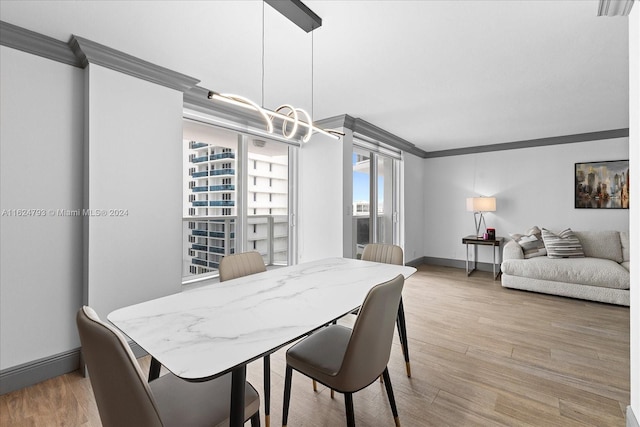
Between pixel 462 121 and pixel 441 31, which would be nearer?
pixel 441 31

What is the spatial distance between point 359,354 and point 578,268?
13.6 feet

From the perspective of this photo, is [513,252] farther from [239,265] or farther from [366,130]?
[239,265]

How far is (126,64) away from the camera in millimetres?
2326

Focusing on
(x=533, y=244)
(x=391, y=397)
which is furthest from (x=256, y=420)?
(x=533, y=244)

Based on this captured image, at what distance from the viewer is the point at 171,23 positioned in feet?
6.39

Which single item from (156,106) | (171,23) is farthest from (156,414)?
(156,106)

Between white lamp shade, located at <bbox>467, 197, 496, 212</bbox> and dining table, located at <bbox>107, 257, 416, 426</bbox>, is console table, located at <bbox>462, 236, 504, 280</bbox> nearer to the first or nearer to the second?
white lamp shade, located at <bbox>467, 197, 496, 212</bbox>

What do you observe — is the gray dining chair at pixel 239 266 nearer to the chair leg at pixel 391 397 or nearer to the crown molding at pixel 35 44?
the chair leg at pixel 391 397

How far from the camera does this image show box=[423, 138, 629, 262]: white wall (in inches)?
189

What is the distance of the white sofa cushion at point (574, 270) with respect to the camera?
Answer: 3725 mm

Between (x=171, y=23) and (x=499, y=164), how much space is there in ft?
18.3

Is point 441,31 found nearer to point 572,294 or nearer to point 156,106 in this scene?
point 156,106

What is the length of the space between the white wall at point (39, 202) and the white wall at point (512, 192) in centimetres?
581
